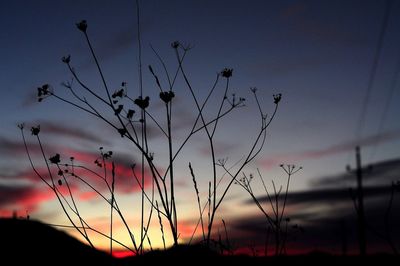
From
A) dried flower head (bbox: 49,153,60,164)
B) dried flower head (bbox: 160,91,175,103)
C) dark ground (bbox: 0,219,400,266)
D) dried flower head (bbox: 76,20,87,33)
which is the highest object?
dried flower head (bbox: 76,20,87,33)

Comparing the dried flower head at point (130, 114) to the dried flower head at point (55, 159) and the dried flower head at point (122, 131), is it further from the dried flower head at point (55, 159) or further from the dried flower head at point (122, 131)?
the dried flower head at point (55, 159)

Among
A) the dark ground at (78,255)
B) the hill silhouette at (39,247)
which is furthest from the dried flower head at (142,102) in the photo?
the hill silhouette at (39,247)

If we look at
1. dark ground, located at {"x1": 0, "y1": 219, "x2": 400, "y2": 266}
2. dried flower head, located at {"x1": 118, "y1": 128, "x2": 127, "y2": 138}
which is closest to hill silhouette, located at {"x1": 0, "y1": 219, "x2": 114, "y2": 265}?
dark ground, located at {"x1": 0, "y1": 219, "x2": 400, "y2": 266}

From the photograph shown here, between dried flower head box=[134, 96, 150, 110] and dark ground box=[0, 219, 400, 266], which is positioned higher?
dried flower head box=[134, 96, 150, 110]

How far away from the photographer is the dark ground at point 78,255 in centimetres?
357

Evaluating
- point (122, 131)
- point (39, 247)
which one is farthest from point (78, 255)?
point (122, 131)

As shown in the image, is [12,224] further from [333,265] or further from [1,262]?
[333,265]

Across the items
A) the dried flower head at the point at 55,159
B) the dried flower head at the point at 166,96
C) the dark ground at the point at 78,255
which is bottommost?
the dark ground at the point at 78,255

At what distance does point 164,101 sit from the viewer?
132 inches

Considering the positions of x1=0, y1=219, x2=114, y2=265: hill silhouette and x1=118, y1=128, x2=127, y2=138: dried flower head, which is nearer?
x1=118, y1=128, x2=127, y2=138: dried flower head

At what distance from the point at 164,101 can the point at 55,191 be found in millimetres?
1117

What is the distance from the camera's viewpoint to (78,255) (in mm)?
4152

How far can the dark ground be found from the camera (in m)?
3.57

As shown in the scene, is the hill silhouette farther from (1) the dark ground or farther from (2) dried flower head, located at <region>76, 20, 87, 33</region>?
(2) dried flower head, located at <region>76, 20, 87, 33</region>
